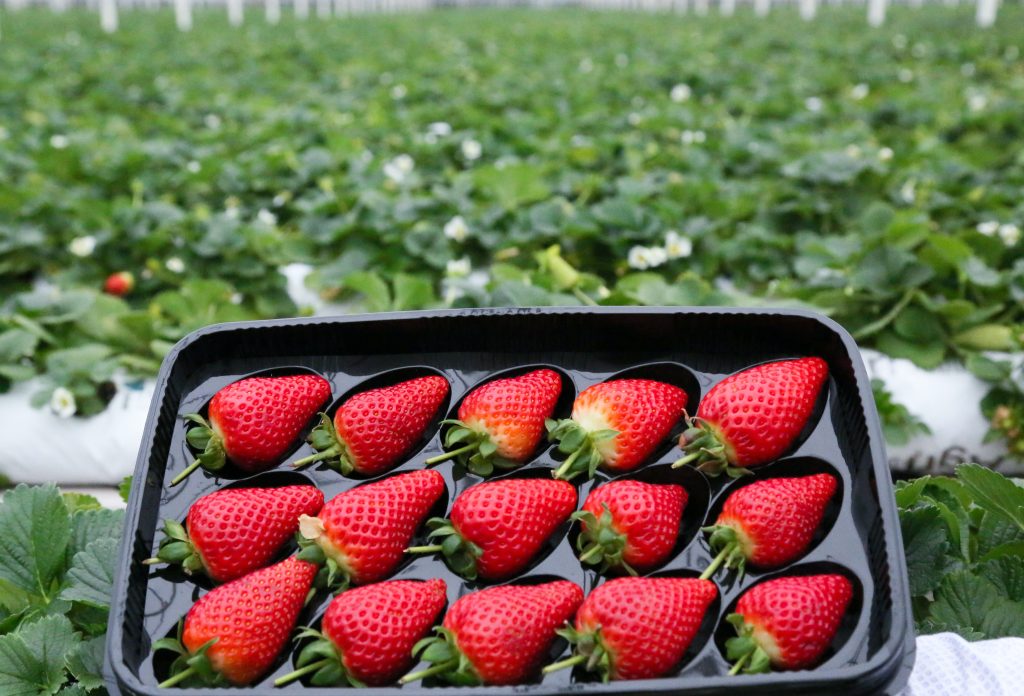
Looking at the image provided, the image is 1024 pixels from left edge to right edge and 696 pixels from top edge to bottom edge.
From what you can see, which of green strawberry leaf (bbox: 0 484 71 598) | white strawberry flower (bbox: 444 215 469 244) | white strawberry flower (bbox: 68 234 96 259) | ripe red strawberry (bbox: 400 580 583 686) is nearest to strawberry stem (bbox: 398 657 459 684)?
ripe red strawberry (bbox: 400 580 583 686)

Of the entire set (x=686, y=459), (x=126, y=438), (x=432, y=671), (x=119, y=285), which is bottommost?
(x=126, y=438)

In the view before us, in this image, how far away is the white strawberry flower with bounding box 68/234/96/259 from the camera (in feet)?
8.10

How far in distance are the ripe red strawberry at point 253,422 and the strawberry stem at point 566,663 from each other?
1.24 feet

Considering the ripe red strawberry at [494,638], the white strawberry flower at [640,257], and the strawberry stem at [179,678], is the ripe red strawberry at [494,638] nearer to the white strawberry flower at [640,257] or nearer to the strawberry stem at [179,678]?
the strawberry stem at [179,678]

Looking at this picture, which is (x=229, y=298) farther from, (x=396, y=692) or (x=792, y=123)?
(x=792, y=123)

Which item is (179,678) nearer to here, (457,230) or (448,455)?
(448,455)

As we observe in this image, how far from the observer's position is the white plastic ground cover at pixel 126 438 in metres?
1.89

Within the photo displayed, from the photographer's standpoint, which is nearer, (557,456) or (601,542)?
(601,542)

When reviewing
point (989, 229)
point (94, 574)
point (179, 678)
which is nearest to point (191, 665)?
point (179, 678)

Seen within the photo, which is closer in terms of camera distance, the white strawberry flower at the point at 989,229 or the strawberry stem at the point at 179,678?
the strawberry stem at the point at 179,678

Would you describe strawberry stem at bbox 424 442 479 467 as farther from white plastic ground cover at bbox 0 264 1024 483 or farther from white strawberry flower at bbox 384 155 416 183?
white strawberry flower at bbox 384 155 416 183

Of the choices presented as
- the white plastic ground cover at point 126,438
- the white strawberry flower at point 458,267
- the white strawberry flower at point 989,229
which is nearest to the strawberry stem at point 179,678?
the white plastic ground cover at point 126,438

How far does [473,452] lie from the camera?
927 mm

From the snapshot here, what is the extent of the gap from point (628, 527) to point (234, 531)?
0.37 meters
